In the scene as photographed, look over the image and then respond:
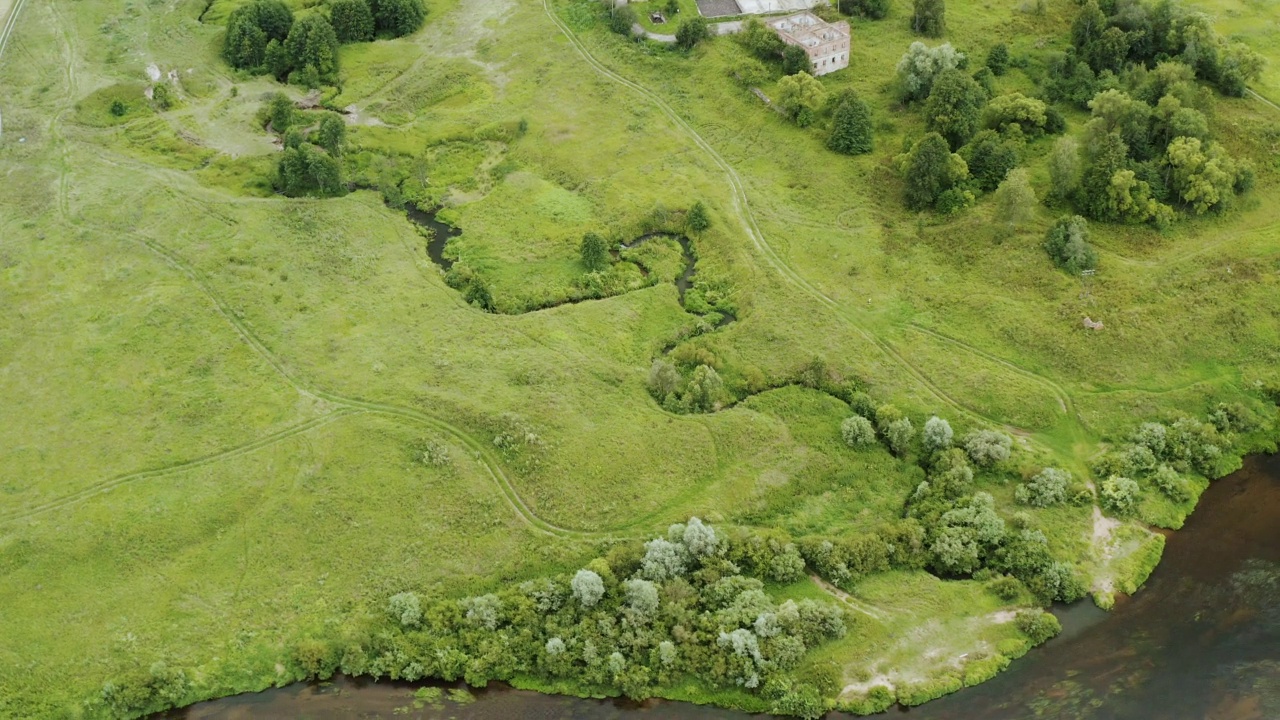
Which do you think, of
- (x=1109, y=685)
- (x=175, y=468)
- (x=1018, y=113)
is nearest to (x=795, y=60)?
(x=1018, y=113)

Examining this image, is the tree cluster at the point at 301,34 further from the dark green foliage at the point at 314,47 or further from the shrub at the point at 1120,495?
the shrub at the point at 1120,495

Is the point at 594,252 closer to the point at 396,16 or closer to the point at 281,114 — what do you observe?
the point at 281,114

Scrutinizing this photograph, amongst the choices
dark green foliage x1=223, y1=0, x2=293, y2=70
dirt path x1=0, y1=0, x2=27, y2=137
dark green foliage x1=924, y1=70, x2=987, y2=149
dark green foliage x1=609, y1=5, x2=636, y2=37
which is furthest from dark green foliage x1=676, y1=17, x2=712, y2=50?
dirt path x1=0, y1=0, x2=27, y2=137

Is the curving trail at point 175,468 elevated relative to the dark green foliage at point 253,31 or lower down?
lower down

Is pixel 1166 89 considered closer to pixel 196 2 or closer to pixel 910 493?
pixel 910 493

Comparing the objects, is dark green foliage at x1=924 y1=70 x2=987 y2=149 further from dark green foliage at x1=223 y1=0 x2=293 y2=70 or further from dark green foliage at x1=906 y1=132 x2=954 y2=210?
dark green foliage at x1=223 y1=0 x2=293 y2=70

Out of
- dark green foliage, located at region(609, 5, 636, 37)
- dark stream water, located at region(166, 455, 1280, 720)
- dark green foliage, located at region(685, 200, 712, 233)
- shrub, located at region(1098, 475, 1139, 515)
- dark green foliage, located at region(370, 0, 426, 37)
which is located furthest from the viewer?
dark green foliage, located at region(370, 0, 426, 37)

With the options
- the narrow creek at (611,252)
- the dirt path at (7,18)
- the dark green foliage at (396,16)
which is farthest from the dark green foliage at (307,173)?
the dirt path at (7,18)
